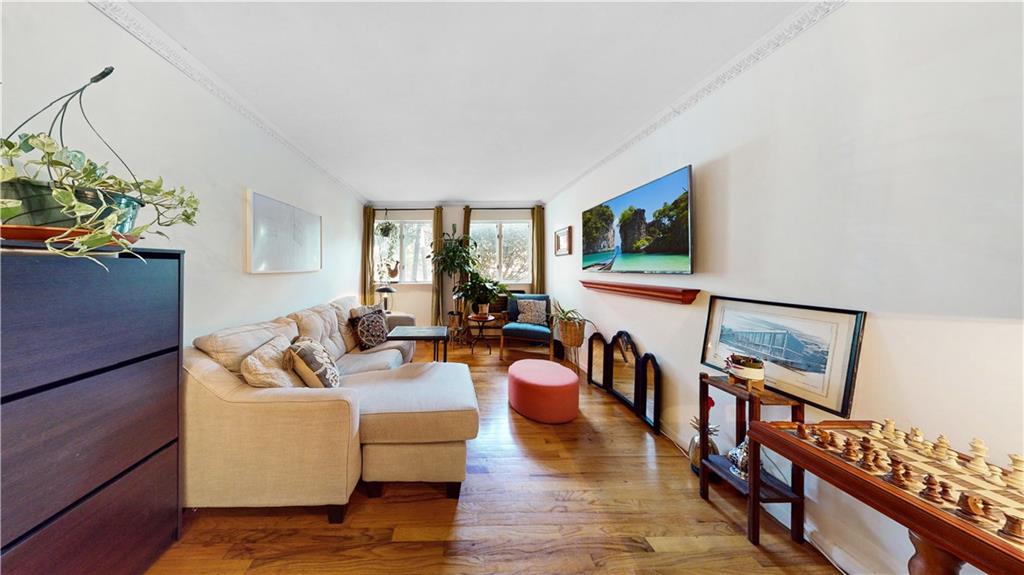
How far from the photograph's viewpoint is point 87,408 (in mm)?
983

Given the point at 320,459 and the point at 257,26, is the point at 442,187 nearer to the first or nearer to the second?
the point at 257,26

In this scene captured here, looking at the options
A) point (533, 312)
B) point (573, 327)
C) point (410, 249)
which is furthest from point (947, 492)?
point (410, 249)

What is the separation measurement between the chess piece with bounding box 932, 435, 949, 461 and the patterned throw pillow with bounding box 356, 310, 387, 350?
353cm

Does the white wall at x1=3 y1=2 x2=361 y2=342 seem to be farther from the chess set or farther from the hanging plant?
the chess set

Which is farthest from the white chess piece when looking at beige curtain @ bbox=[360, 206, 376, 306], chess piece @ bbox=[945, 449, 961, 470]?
beige curtain @ bbox=[360, 206, 376, 306]

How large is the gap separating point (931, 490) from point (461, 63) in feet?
8.09

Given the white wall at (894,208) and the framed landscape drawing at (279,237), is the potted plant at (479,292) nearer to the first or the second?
the framed landscape drawing at (279,237)

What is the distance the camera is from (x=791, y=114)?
4.71 feet

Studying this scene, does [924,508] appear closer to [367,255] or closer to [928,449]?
[928,449]

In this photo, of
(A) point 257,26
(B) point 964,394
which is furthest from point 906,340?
(A) point 257,26

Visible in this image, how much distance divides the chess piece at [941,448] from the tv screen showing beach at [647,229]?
1.16 m

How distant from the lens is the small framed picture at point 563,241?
409cm

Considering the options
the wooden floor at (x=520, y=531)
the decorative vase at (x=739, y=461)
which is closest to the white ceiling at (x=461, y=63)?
the decorative vase at (x=739, y=461)

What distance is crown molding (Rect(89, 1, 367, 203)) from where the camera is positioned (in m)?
1.36
